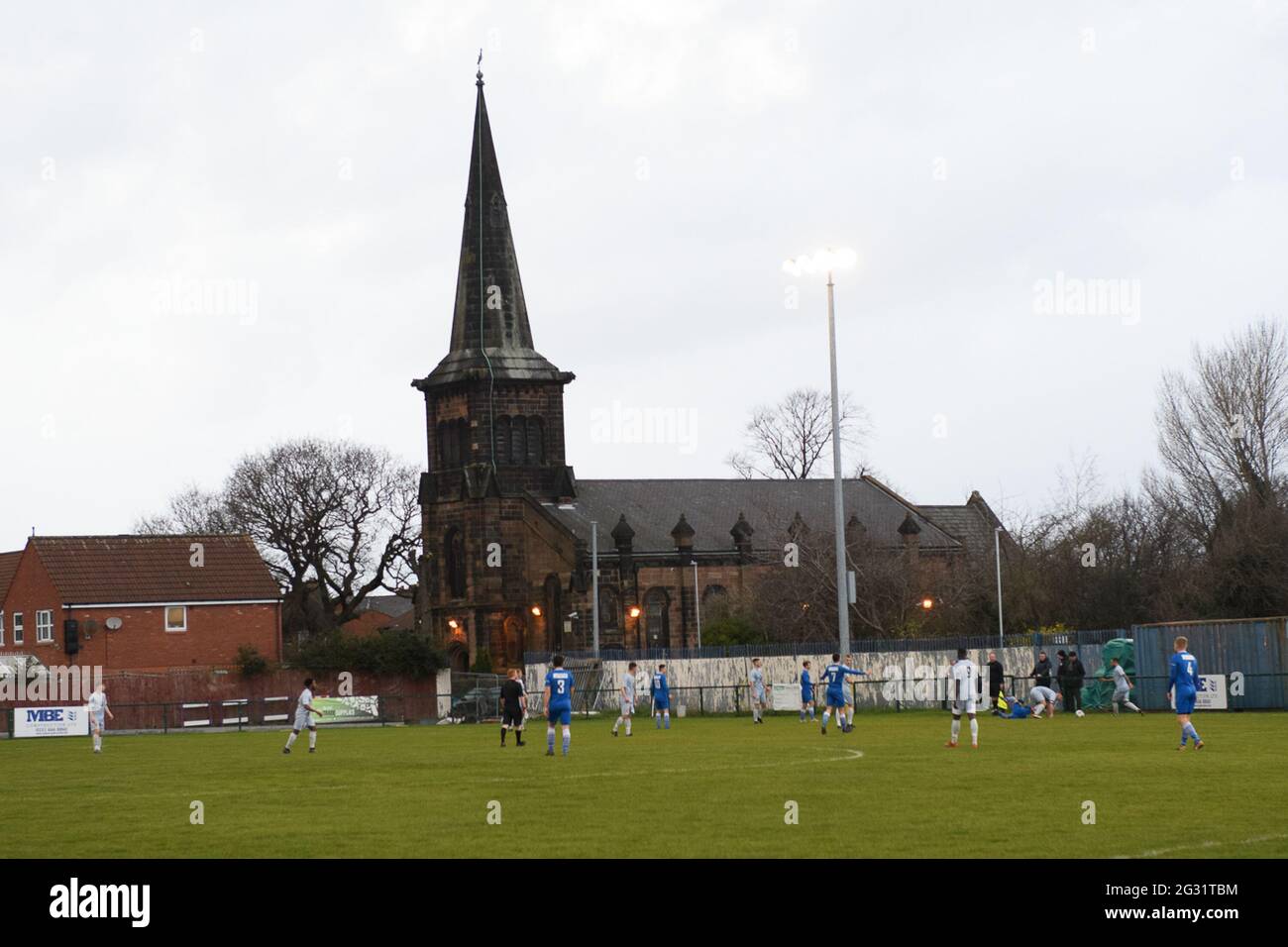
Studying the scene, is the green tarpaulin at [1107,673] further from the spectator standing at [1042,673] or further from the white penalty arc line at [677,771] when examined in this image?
the white penalty arc line at [677,771]

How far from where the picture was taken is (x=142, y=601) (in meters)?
70.4

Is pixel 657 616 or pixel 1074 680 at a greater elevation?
pixel 657 616

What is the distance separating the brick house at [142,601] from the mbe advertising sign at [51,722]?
14977 millimetres

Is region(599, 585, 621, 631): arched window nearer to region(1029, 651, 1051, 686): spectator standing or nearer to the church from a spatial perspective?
the church

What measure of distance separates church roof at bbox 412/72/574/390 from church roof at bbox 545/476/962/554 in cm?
771

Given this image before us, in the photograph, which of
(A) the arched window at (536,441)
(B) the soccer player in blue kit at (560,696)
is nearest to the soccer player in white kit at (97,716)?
(B) the soccer player in blue kit at (560,696)

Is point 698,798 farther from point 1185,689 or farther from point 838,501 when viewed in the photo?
point 838,501

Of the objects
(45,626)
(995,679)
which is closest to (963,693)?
(995,679)

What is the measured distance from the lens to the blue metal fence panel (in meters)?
43.9

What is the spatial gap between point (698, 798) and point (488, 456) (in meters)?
72.7

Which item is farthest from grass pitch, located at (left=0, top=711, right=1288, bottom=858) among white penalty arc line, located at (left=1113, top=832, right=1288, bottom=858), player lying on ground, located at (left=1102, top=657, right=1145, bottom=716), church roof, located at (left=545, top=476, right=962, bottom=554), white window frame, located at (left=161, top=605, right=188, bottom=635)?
church roof, located at (left=545, top=476, right=962, bottom=554)

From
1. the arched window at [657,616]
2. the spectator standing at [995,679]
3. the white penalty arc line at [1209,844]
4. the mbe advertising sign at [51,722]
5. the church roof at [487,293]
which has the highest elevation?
the church roof at [487,293]

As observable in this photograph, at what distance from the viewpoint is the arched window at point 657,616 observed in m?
94.5
